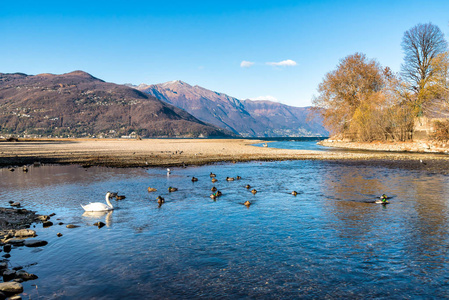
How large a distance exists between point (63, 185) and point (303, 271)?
899 inches

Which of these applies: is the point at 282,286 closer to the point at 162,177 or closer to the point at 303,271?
the point at 303,271

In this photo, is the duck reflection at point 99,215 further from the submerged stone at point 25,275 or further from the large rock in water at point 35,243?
the submerged stone at point 25,275

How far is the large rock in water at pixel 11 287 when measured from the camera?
26.1ft

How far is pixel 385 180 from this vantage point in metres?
27.6

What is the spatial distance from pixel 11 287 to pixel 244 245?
7710 millimetres

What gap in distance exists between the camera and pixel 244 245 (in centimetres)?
1188

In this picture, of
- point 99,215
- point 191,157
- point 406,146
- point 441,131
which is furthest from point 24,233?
point 406,146

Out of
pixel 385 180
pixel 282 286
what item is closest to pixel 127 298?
pixel 282 286

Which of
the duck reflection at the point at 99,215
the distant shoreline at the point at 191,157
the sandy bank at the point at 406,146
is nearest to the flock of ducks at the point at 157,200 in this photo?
the duck reflection at the point at 99,215

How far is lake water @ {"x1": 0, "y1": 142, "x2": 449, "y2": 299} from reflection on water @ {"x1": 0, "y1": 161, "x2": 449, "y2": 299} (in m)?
0.05

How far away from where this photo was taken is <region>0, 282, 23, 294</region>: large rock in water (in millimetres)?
7969

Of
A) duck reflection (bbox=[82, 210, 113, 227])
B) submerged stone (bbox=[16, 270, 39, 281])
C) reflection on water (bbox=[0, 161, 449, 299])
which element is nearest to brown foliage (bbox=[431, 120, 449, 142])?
reflection on water (bbox=[0, 161, 449, 299])

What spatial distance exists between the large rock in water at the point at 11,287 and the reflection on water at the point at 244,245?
35cm

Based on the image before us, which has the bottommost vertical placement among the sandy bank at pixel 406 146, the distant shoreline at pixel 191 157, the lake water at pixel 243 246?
the lake water at pixel 243 246
